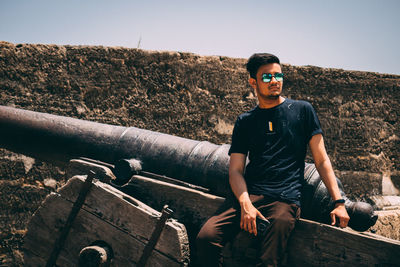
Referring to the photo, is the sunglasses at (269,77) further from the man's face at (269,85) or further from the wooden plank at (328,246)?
the wooden plank at (328,246)

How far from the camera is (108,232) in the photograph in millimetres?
2111

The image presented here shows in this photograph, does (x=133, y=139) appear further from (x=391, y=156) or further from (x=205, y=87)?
(x=391, y=156)

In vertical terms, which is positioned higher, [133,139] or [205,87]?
[205,87]

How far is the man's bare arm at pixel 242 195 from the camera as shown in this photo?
1.68 meters

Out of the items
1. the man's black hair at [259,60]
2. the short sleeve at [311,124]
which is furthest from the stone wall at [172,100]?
the short sleeve at [311,124]

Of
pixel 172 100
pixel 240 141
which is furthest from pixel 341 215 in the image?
pixel 172 100

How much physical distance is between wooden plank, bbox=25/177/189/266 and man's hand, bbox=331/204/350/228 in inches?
32.8

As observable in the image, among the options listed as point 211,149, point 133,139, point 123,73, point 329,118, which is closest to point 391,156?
point 329,118

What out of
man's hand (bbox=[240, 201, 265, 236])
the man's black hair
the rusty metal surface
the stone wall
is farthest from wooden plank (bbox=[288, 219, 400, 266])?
the stone wall

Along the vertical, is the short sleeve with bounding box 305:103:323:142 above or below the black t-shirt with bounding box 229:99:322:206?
above

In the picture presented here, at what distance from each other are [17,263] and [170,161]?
9.55 feet

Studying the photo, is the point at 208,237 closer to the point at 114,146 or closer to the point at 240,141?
the point at 240,141

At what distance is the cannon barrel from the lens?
1873 millimetres

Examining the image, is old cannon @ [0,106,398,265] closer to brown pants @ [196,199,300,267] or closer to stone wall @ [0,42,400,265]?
brown pants @ [196,199,300,267]
